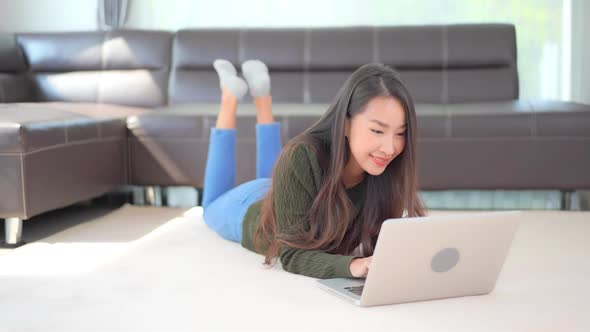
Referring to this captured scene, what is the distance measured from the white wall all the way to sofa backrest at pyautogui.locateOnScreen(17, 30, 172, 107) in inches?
16.5

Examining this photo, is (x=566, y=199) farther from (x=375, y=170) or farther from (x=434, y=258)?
(x=434, y=258)

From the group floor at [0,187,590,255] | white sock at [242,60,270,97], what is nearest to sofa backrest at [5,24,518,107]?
floor at [0,187,590,255]

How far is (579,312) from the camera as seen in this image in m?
1.86

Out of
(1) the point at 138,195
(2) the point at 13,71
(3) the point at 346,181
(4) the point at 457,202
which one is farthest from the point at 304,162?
(2) the point at 13,71

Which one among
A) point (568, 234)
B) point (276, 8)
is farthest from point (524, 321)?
point (276, 8)

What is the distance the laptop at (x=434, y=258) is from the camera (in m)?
1.75

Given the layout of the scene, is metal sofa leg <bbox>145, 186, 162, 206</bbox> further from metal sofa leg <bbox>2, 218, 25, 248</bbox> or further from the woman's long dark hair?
the woman's long dark hair

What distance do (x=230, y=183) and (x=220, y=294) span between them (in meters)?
0.90

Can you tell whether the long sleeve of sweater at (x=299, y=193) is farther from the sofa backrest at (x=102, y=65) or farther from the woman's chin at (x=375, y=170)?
the sofa backrest at (x=102, y=65)

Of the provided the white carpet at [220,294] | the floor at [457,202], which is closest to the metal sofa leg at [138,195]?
the floor at [457,202]

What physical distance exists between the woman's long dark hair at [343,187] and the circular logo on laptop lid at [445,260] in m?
0.25

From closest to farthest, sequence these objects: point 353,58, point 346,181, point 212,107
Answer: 1. point 346,181
2. point 212,107
3. point 353,58

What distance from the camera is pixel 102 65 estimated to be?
445cm

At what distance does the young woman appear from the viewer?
1988mm
